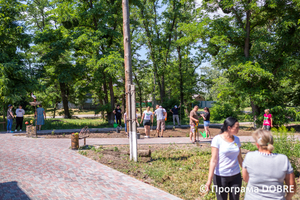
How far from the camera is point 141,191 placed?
5.09 metres

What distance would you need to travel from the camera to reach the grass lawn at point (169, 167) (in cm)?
541

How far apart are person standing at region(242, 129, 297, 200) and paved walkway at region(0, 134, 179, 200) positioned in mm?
2520

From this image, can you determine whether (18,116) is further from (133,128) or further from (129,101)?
(133,128)

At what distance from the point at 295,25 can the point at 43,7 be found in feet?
96.5

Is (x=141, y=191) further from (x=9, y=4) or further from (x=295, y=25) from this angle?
(x=9, y=4)

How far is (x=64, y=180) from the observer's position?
5.65m

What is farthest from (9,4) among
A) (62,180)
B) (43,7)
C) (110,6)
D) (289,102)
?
(289,102)

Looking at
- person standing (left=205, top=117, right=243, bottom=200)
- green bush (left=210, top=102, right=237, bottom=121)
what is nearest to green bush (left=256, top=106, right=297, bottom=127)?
green bush (left=210, top=102, right=237, bottom=121)

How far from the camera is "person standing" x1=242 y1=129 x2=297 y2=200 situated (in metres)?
2.52

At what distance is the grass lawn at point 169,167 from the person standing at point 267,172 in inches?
98.8

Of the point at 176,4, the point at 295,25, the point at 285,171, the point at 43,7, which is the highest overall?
the point at 43,7

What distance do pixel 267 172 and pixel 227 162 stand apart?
86 centimetres

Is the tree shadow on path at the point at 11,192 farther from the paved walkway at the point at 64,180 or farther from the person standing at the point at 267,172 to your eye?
the person standing at the point at 267,172

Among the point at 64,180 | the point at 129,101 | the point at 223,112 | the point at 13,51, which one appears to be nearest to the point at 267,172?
the point at 64,180
